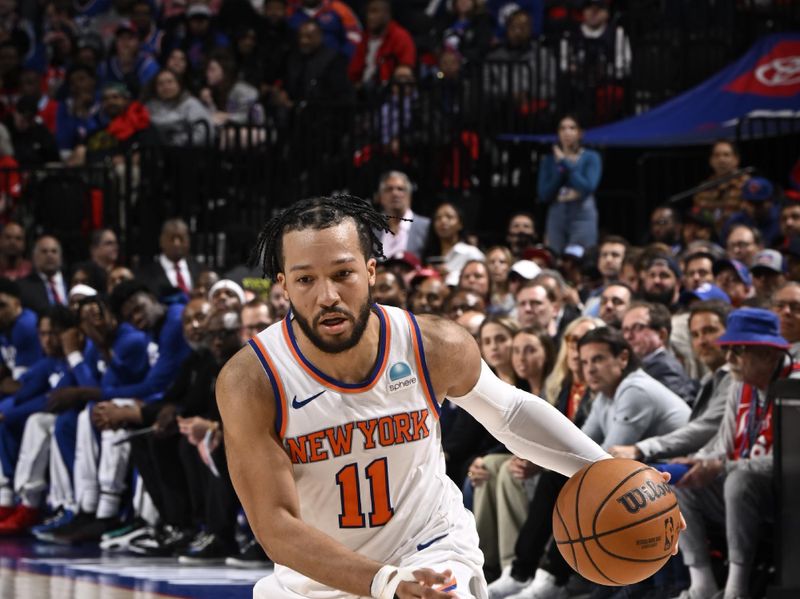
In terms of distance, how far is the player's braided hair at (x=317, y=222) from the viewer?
4.14 meters

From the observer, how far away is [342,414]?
4.16 meters

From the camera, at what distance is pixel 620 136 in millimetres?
13242

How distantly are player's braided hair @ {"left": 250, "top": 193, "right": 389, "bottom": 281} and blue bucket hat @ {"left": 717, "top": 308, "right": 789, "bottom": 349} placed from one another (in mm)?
3091

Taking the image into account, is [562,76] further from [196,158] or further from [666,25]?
[196,158]

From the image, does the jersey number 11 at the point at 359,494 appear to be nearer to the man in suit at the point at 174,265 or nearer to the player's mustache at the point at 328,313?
the player's mustache at the point at 328,313

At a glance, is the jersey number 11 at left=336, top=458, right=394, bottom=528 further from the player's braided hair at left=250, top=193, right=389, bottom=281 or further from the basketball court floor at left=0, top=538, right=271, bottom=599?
the basketball court floor at left=0, top=538, right=271, bottom=599

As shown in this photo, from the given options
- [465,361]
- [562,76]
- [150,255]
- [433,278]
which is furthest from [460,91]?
[465,361]

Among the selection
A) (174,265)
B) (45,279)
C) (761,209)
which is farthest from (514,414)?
(45,279)

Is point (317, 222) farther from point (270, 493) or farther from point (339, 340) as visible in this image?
point (270, 493)

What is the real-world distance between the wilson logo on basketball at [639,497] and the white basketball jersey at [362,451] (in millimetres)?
492

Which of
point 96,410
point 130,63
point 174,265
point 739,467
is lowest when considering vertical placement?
point 96,410

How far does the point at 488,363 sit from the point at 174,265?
496cm

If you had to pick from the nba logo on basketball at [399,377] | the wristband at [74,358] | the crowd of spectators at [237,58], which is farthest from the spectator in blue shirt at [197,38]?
the nba logo on basketball at [399,377]

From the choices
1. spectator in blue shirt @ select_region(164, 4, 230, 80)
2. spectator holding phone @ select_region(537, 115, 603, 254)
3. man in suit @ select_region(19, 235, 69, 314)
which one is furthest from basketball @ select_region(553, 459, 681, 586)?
spectator in blue shirt @ select_region(164, 4, 230, 80)
